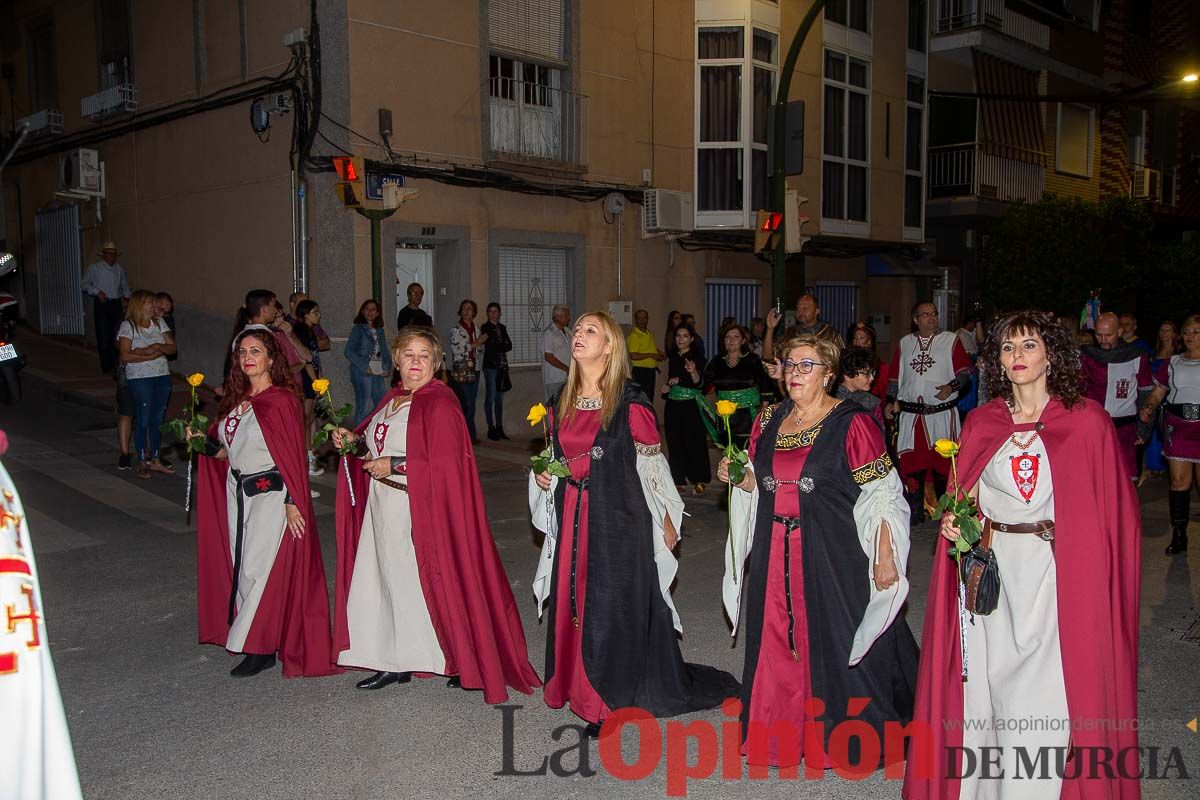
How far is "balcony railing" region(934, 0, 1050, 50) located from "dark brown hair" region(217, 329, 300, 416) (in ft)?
69.3

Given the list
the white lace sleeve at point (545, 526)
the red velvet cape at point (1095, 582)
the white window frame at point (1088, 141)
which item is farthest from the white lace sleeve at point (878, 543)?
the white window frame at point (1088, 141)

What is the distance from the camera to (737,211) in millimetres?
17750

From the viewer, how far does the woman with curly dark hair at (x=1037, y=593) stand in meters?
3.56

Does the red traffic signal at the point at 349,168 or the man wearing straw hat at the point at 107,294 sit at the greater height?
the red traffic signal at the point at 349,168

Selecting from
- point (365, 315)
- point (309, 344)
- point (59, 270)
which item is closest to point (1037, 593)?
point (309, 344)

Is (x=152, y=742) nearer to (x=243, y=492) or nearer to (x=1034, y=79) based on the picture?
(x=243, y=492)

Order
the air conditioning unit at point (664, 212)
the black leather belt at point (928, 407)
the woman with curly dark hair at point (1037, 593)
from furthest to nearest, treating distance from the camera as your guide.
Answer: the air conditioning unit at point (664, 212), the black leather belt at point (928, 407), the woman with curly dark hair at point (1037, 593)

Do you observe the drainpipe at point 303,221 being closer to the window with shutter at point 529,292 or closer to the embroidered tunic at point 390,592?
the window with shutter at point 529,292

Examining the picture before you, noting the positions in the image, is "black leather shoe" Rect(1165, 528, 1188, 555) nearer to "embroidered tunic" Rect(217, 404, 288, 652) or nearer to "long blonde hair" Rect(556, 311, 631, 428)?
"long blonde hair" Rect(556, 311, 631, 428)

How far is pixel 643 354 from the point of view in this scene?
14.2m

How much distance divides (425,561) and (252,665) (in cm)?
127

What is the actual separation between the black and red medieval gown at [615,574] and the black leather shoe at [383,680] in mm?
976

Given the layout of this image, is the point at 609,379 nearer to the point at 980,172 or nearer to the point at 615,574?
the point at 615,574

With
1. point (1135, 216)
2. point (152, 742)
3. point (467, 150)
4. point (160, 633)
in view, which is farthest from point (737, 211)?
point (152, 742)
